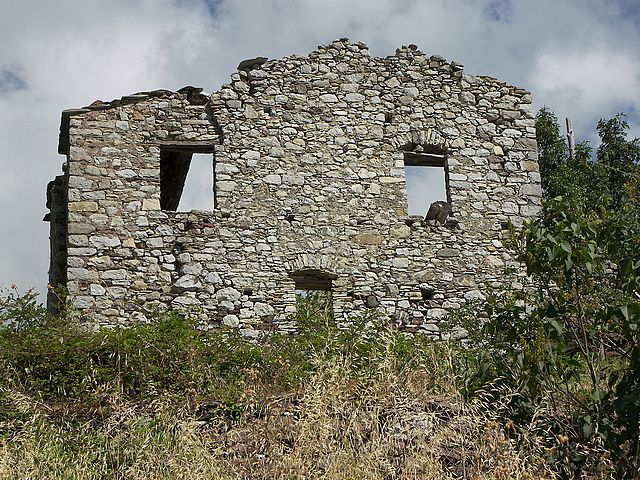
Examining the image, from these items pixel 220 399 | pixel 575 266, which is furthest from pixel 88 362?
pixel 575 266

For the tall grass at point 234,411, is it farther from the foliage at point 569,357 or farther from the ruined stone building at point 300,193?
the ruined stone building at point 300,193

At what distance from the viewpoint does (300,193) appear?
12.0 m

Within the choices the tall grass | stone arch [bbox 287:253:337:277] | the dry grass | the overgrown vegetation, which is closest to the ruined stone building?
stone arch [bbox 287:253:337:277]

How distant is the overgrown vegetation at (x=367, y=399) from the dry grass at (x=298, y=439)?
0.06ft

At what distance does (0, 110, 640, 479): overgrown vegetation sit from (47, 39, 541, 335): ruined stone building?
267 centimetres

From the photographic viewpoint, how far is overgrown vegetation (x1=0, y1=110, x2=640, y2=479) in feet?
20.2

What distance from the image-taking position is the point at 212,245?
11523 millimetres

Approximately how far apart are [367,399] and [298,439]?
889 millimetres

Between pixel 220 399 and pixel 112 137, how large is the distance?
17.6ft

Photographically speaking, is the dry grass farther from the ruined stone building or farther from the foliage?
the ruined stone building

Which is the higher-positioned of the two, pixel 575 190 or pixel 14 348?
pixel 575 190

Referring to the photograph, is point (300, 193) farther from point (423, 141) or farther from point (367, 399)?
point (367, 399)

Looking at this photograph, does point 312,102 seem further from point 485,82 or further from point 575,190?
point 575,190

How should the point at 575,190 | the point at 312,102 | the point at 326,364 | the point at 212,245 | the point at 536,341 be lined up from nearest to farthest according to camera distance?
the point at 536,341
the point at 326,364
the point at 212,245
the point at 312,102
the point at 575,190
